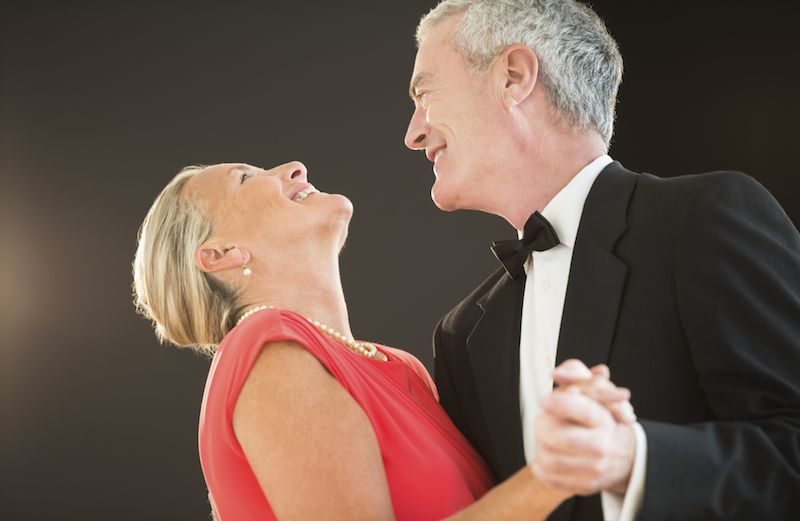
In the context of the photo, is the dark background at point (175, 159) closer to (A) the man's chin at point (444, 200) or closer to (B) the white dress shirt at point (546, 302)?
(A) the man's chin at point (444, 200)

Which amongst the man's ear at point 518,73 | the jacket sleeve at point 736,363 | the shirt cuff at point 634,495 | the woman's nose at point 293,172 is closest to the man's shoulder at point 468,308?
the man's ear at point 518,73

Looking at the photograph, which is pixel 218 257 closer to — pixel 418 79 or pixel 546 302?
pixel 418 79

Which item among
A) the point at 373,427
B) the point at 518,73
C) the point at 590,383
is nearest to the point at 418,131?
the point at 518,73

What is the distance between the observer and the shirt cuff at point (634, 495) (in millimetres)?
1271

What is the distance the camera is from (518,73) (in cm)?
202

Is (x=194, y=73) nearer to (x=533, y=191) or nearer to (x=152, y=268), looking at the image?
(x=152, y=268)

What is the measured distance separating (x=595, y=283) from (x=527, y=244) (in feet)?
0.74

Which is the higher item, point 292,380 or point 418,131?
point 418,131

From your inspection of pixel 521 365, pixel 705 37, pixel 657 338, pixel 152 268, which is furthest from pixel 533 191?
pixel 705 37

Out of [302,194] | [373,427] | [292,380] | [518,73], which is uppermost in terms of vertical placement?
[518,73]

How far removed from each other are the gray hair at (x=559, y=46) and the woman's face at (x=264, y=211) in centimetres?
49

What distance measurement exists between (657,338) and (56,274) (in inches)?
132

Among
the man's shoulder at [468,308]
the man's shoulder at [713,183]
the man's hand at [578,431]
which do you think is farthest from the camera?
the man's shoulder at [468,308]

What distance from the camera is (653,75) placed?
4223mm
